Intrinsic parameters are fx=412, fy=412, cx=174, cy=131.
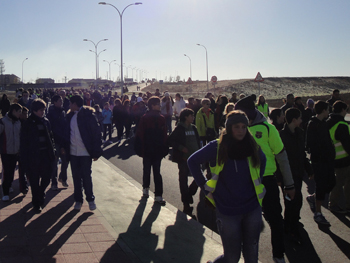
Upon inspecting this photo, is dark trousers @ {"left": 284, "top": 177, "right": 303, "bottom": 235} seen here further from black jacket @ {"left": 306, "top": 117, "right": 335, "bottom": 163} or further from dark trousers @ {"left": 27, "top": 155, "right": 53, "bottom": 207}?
dark trousers @ {"left": 27, "top": 155, "right": 53, "bottom": 207}

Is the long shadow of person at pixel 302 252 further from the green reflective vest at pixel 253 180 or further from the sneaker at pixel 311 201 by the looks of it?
the green reflective vest at pixel 253 180

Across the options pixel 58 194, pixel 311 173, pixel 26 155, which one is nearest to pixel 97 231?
pixel 26 155

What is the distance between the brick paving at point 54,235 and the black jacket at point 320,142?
3.26 meters

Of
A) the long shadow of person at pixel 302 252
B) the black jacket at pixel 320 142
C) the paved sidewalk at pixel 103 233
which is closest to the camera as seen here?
the paved sidewalk at pixel 103 233

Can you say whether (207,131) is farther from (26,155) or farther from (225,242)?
(225,242)

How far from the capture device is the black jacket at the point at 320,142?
242 inches

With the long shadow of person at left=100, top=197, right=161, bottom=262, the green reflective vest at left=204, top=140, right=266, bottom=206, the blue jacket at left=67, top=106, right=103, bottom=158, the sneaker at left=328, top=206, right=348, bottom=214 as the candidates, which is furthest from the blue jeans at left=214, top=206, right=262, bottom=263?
the sneaker at left=328, top=206, right=348, bottom=214

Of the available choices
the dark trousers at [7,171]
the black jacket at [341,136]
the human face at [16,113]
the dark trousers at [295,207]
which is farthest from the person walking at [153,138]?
the black jacket at [341,136]

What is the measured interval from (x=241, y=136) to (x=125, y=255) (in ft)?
7.08

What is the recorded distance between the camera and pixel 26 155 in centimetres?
643

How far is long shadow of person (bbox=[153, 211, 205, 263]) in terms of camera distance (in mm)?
4820

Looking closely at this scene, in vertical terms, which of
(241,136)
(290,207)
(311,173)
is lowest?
(290,207)

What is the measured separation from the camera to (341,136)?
6.53 metres

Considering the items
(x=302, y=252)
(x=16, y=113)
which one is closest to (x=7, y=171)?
(x=16, y=113)
